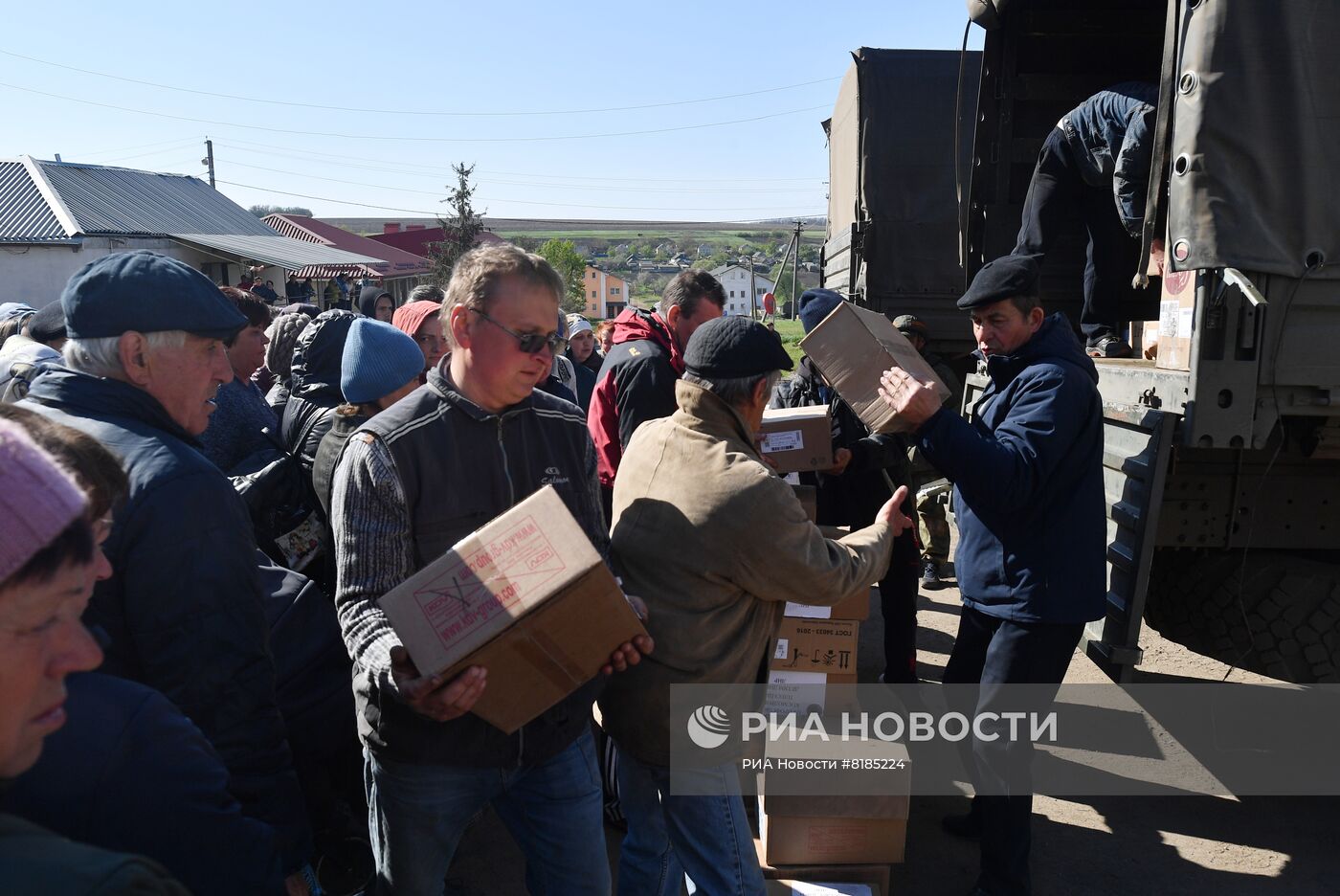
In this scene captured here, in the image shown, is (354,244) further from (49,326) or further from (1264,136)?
(1264,136)

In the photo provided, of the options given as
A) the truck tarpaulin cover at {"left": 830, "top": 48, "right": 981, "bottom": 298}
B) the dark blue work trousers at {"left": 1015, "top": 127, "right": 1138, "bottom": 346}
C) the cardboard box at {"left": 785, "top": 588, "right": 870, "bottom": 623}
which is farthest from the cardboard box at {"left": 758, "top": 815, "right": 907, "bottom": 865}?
the truck tarpaulin cover at {"left": 830, "top": 48, "right": 981, "bottom": 298}

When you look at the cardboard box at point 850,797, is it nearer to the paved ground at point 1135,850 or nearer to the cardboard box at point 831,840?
the cardboard box at point 831,840

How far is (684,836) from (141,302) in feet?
6.02

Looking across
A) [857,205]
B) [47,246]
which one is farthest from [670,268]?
[857,205]

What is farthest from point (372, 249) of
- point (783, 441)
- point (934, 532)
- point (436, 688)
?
point (436, 688)

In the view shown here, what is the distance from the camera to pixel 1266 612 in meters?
3.50

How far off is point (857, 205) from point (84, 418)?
7178mm

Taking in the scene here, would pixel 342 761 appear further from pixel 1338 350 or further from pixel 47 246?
pixel 47 246

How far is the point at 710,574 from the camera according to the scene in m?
2.30

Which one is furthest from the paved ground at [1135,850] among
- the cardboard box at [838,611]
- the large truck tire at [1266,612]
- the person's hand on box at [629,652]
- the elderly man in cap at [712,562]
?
the person's hand on box at [629,652]

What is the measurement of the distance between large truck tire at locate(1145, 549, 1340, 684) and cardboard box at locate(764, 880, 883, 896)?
173 cm

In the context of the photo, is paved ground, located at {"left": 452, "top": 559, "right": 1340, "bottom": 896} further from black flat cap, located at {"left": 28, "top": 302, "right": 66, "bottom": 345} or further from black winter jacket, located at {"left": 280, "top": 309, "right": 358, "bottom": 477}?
black flat cap, located at {"left": 28, "top": 302, "right": 66, "bottom": 345}

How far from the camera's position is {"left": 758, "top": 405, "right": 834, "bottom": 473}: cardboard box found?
3.87 metres

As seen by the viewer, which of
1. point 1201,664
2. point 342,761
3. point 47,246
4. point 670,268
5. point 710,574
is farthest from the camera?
point 670,268
